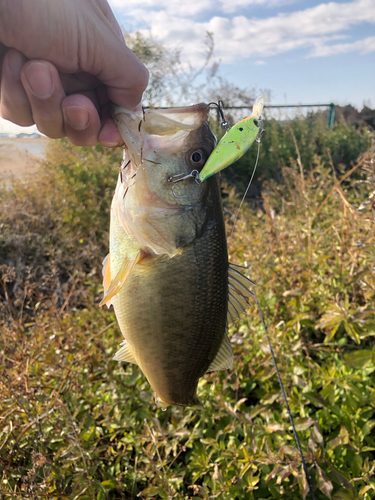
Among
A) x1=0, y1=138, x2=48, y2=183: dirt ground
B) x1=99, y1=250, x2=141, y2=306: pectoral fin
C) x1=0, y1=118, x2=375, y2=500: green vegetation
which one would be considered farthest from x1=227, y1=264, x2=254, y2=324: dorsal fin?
x1=0, y1=138, x2=48, y2=183: dirt ground

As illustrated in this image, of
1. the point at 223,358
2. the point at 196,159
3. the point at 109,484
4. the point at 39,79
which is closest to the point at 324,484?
the point at 223,358

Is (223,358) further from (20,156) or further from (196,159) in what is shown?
(20,156)

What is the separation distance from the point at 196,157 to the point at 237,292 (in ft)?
1.87

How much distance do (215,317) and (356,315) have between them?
1.11 meters

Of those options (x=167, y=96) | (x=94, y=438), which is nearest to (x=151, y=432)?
(x=94, y=438)

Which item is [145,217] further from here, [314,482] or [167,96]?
[167,96]

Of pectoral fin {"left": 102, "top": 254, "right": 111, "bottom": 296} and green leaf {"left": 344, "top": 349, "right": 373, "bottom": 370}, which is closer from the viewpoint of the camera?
pectoral fin {"left": 102, "top": 254, "right": 111, "bottom": 296}

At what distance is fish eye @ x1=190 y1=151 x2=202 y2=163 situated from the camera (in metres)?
1.32

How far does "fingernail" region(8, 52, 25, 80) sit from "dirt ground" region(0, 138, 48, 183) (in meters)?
6.06

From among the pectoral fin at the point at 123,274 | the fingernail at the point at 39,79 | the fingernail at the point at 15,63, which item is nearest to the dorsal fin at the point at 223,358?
the pectoral fin at the point at 123,274

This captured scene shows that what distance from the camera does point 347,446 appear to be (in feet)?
5.91

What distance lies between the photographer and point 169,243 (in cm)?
133

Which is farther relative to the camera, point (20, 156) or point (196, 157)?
point (20, 156)

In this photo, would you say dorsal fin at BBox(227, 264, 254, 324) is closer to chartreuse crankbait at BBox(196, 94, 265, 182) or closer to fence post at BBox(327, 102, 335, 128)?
chartreuse crankbait at BBox(196, 94, 265, 182)
